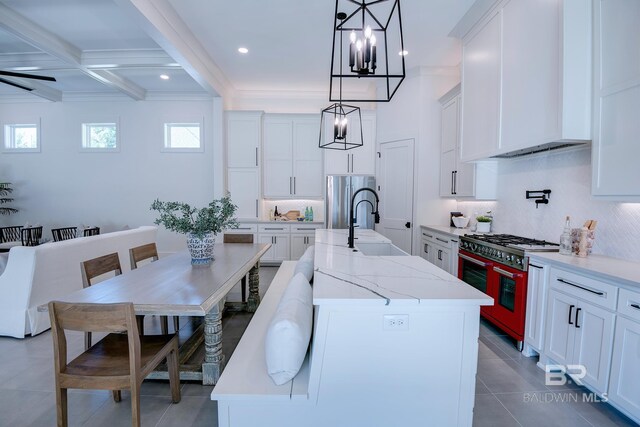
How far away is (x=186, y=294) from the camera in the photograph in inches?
67.6

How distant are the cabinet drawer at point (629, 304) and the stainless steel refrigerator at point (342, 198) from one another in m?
3.60

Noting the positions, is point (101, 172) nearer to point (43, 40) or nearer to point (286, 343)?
point (43, 40)

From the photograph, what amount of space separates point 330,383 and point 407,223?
149 inches

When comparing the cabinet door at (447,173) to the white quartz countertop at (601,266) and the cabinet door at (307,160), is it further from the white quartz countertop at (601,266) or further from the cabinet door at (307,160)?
the cabinet door at (307,160)

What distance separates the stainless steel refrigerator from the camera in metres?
5.22

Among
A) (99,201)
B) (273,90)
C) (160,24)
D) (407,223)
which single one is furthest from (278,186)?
(99,201)

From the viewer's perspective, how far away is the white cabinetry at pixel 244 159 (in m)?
5.50

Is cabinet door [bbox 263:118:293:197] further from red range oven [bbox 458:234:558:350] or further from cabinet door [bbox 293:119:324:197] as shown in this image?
red range oven [bbox 458:234:558:350]

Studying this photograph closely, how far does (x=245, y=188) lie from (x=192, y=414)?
13.8 ft

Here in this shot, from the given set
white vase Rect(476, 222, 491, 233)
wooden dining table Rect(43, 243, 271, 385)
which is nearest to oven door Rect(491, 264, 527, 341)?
white vase Rect(476, 222, 491, 233)

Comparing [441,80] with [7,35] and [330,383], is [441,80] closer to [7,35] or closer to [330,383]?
[330,383]

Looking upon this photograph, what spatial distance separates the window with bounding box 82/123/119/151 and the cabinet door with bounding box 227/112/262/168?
257 centimetres

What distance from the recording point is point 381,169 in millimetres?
5246

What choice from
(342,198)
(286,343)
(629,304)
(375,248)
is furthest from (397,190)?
(286,343)
